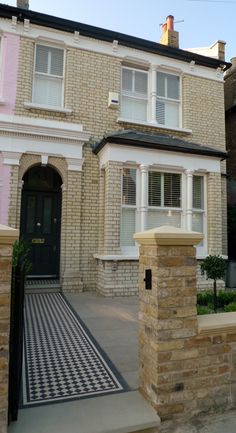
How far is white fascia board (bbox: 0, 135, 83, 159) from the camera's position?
7234mm

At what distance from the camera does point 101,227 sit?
7.80 meters

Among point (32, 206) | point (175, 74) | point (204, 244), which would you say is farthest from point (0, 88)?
point (204, 244)

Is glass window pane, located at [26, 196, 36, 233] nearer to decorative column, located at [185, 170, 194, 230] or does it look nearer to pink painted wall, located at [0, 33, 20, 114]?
pink painted wall, located at [0, 33, 20, 114]

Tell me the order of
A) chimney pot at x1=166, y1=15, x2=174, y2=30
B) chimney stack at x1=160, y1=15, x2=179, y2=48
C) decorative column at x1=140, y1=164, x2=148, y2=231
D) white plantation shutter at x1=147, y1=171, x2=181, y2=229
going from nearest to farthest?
decorative column at x1=140, y1=164, x2=148, y2=231 < white plantation shutter at x1=147, y1=171, x2=181, y2=229 < chimney stack at x1=160, y1=15, x2=179, y2=48 < chimney pot at x1=166, y1=15, x2=174, y2=30

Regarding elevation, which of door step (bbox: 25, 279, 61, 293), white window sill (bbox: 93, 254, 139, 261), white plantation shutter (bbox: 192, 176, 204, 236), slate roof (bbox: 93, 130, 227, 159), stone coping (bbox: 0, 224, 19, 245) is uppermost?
slate roof (bbox: 93, 130, 227, 159)

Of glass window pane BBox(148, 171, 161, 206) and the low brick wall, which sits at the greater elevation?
glass window pane BBox(148, 171, 161, 206)

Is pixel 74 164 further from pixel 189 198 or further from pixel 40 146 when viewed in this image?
pixel 189 198

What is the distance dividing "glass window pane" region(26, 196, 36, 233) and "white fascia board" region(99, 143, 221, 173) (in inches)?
80.7

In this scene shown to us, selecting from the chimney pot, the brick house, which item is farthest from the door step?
the chimney pot

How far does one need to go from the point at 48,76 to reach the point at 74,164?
2449 mm

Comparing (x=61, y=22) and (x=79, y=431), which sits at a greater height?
(x=61, y=22)

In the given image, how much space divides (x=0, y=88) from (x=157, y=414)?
757 cm

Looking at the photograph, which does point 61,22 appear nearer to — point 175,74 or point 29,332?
point 175,74

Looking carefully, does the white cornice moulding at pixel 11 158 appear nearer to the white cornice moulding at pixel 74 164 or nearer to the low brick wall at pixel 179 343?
the white cornice moulding at pixel 74 164
